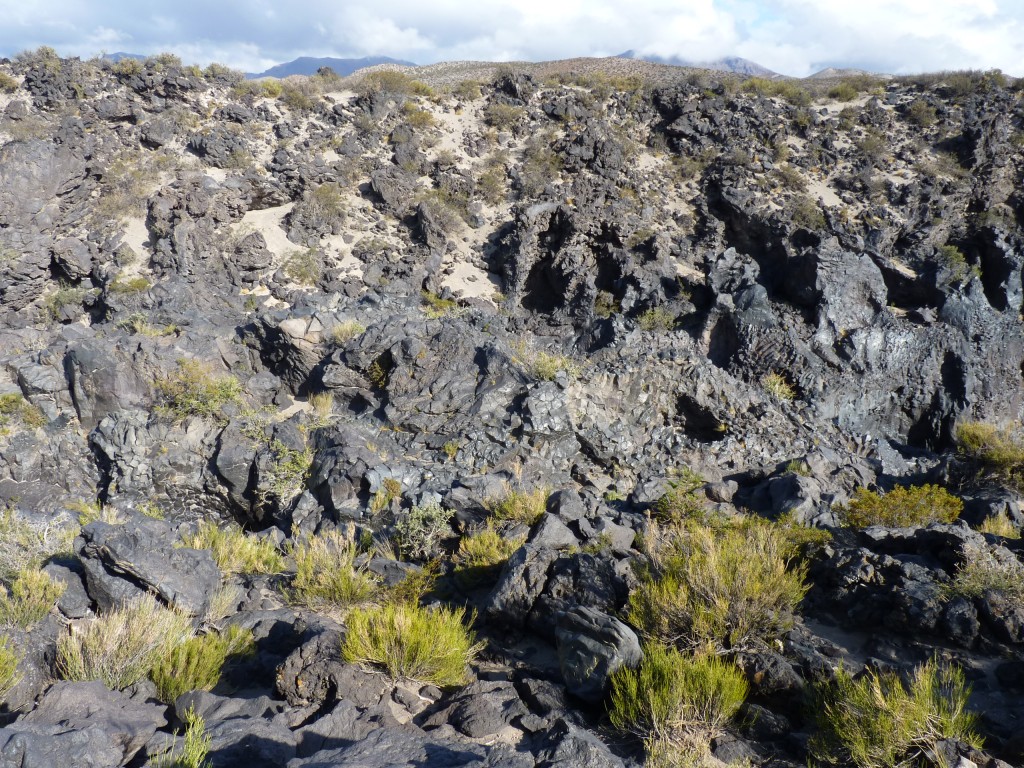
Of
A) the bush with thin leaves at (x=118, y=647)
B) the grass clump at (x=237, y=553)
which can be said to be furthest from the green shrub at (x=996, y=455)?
the bush with thin leaves at (x=118, y=647)

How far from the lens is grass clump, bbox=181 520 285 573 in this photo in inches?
266

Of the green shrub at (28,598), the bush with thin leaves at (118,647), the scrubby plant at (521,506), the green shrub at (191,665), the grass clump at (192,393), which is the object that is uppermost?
the grass clump at (192,393)

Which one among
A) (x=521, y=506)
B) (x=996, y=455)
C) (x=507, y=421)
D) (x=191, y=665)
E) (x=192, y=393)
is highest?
(x=192, y=393)

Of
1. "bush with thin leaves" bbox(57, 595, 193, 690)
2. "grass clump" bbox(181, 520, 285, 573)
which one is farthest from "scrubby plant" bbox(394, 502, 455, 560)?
"bush with thin leaves" bbox(57, 595, 193, 690)

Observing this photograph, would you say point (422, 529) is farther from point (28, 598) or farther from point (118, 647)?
point (28, 598)

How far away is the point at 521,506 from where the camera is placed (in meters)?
7.77

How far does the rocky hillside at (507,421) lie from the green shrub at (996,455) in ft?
0.27

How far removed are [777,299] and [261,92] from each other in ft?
69.3

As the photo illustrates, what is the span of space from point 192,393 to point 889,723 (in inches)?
403

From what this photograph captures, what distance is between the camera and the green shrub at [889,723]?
11.0 feet

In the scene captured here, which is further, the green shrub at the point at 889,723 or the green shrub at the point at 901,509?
the green shrub at the point at 901,509

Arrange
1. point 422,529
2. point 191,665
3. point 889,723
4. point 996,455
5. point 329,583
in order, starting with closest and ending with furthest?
point 889,723, point 191,665, point 329,583, point 422,529, point 996,455

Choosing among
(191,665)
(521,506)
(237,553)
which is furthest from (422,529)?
(191,665)

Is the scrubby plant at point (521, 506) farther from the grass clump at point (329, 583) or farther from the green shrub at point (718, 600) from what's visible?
the green shrub at point (718, 600)
